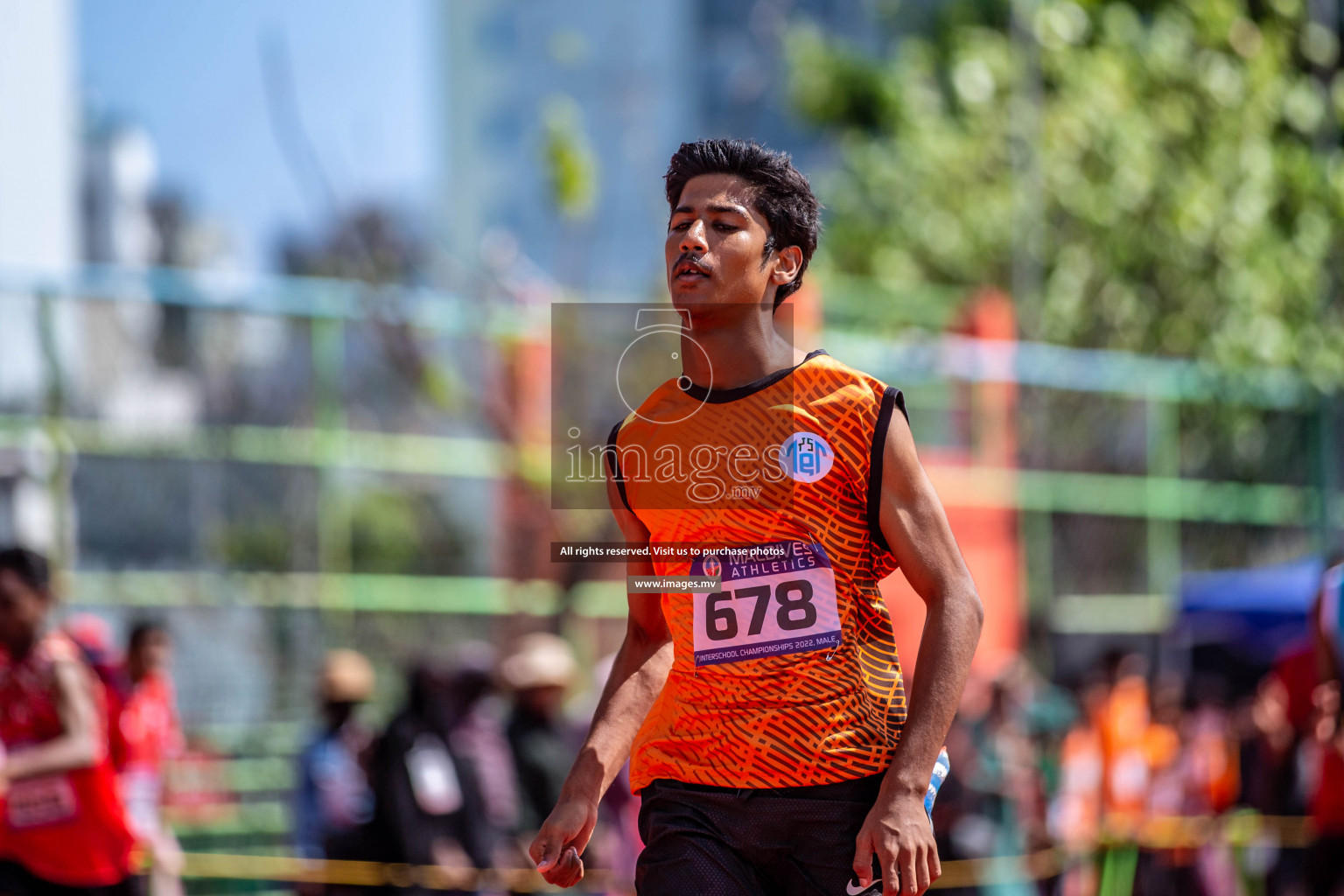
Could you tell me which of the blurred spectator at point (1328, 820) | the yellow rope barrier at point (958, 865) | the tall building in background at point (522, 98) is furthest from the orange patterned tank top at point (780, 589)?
the tall building in background at point (522, 98)

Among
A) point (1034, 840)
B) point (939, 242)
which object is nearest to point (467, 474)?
point (1034, 840)

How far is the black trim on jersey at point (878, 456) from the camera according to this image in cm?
327

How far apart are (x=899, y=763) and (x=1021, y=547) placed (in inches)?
479

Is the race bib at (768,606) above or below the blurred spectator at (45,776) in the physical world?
above

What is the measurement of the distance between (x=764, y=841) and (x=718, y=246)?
119 cm

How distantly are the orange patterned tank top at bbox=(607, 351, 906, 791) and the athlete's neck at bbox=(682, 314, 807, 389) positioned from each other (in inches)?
1.8

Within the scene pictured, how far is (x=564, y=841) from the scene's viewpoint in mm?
3359

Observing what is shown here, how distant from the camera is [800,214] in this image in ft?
11.5

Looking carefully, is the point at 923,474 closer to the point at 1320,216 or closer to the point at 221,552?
the point at 221,552

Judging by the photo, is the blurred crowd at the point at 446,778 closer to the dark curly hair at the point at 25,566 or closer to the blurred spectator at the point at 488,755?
the blurred spectator at the point at 488,755

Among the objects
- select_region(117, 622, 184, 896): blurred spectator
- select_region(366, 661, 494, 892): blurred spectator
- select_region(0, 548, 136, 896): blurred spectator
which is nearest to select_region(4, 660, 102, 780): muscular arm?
select_region(0, 548, 136, 896): blurred spectator

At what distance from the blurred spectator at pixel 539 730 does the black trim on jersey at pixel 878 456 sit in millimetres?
5060

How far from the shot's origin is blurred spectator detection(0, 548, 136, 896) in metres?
5.93

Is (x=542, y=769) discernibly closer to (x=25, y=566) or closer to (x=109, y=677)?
(x=109, y=677)
